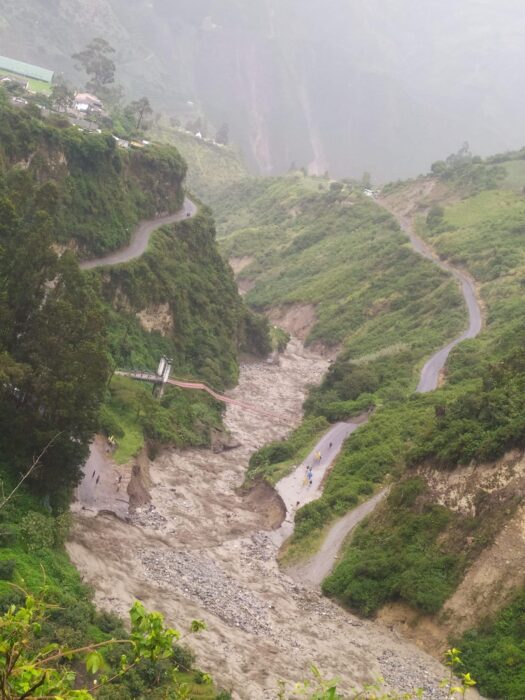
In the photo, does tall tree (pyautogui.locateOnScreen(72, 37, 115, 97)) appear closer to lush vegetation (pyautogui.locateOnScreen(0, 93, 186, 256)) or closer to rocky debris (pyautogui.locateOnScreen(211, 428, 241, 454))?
lush vegetation (pyautogui.locateOnScreen(0, 93, 186, 256))

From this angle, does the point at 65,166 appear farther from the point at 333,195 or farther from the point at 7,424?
the point at 333,195

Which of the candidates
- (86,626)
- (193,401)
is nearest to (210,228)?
(193,401)

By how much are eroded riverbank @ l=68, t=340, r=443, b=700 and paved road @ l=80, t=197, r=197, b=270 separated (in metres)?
22.3

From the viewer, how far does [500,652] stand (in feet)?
87.7

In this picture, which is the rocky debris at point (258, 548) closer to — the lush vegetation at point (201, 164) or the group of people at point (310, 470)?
the group of people at point (310, 470)

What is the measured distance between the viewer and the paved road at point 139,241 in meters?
58.7

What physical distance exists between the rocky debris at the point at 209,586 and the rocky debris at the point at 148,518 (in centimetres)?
292

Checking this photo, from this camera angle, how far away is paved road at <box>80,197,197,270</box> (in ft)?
192

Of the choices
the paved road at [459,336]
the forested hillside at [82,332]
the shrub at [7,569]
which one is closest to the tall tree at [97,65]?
the forested hillside at [82,332]

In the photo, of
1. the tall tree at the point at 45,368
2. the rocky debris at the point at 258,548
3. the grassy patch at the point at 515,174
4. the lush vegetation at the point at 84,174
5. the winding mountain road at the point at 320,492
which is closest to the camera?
the tall tree at the point at 45,368

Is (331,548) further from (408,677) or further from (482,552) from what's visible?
(408,677)

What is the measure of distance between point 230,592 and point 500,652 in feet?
38.4

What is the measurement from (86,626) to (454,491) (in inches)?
780

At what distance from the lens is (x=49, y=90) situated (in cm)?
11106
